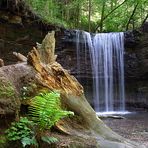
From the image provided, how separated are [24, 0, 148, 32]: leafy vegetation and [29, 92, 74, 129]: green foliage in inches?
672

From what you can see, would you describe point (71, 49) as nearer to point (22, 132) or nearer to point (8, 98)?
point (8, 98)

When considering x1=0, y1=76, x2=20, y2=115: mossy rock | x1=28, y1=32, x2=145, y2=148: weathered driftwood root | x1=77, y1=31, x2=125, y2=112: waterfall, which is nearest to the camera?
x1=0, y1=76, x2=20, y2=115: mossy rock

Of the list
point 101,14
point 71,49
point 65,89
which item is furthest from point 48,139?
point 101,14

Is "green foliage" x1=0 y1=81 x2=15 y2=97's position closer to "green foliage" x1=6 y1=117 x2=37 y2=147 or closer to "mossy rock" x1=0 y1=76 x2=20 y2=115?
"mossy rock" x1=0 y1=76 x2=20 y2=115

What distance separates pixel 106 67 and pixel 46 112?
45.2 ft

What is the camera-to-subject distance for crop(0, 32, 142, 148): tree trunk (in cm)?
498

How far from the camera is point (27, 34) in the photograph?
16.5 m

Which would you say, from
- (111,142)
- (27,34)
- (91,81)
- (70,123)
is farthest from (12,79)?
(91,81)

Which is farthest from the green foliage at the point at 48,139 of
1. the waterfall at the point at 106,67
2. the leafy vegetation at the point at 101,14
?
the leafy vegetation at the point at 101,14

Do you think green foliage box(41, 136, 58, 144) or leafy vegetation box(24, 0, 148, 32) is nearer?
green foliage box(41, 136, 58, 144)

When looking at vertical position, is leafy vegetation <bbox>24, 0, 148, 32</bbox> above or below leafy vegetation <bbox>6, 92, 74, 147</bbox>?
above

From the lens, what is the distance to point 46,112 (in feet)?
14.7

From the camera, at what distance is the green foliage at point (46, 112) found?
4445mm

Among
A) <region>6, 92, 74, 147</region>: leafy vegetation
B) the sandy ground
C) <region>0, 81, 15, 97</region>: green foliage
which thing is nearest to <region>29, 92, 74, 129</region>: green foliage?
<region>6, 92, 74, 147</region>: leafy vegetation
